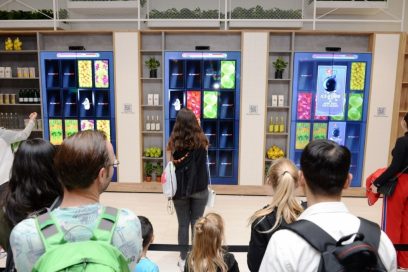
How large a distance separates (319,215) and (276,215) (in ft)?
2.87

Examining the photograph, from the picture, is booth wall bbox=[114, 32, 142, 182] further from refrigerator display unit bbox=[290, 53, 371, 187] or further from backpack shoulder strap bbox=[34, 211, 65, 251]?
backpack shoulder strap bbox=[34, 211, 65, 251]

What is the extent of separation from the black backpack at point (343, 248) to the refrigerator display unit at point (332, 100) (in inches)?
191

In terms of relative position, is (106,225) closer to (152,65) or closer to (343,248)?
(343,248)

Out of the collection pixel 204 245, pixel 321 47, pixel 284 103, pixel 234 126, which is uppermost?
pixel 321 47

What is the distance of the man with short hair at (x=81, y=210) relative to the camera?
3.49 ft

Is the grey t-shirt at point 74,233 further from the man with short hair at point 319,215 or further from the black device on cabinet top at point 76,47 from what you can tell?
the black device on cabinet top at point 76,47

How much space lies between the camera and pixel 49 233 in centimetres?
105

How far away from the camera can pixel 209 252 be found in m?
2.21

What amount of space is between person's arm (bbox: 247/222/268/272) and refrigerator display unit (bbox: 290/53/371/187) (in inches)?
158

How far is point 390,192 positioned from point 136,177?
402 centimetres

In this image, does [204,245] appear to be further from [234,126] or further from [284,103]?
[284,103]

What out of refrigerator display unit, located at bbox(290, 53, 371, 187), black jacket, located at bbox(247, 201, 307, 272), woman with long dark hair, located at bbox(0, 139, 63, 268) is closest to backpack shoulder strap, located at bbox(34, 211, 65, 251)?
woman with long dark hair, located at bbox(0, 139, 63, 268)

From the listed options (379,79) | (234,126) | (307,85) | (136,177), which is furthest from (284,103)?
(136,177)

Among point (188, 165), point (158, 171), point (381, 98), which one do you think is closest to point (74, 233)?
point (188, 165)
